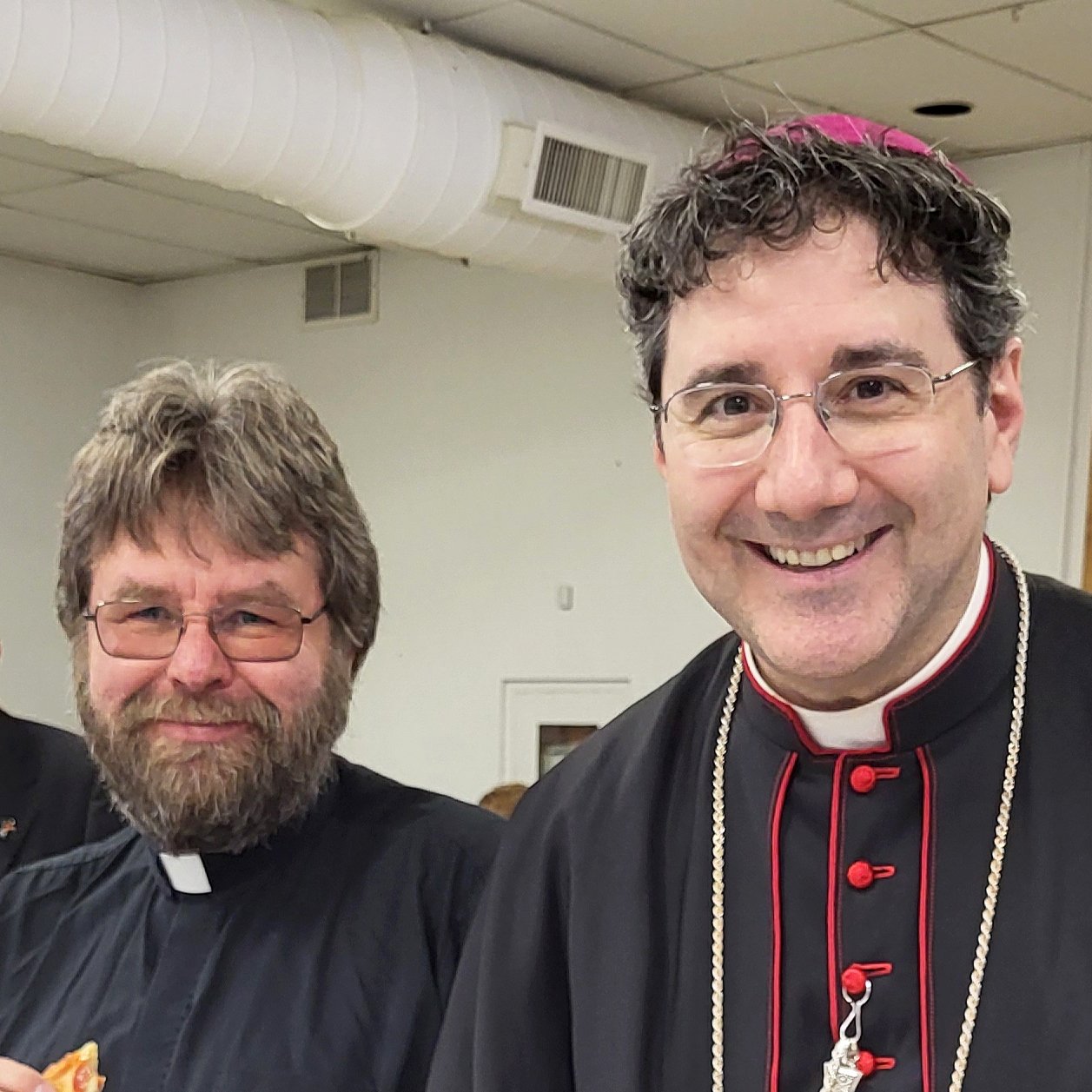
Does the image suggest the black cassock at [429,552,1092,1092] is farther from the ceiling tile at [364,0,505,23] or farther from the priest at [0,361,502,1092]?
the ceiling tile at [364,0,505,23]

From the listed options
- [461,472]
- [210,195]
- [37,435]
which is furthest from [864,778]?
[37,435]

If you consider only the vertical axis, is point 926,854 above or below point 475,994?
above

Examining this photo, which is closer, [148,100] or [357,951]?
[357,951]

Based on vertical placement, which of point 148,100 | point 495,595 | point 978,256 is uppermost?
point 148,100

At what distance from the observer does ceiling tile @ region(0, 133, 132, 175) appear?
485 centimetres

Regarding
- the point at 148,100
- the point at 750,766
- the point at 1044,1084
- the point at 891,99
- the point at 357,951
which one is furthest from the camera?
the point at 891,99

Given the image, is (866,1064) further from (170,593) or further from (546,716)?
(546,716)

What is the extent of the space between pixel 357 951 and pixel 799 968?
520 mm

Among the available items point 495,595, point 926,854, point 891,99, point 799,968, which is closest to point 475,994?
point 799,968

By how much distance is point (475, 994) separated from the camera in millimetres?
1611

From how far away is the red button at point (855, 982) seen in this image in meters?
1.40

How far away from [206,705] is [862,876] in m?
0.71

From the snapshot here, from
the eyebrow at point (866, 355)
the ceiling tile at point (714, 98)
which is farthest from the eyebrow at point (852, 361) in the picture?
the ceiling tile at point (714, 98)

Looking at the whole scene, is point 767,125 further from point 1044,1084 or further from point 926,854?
point 1044,1084
